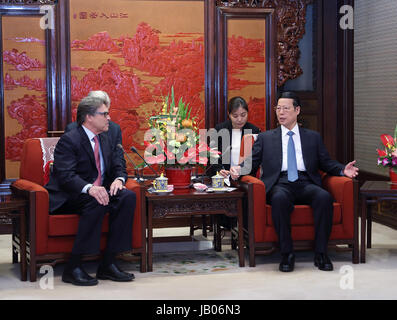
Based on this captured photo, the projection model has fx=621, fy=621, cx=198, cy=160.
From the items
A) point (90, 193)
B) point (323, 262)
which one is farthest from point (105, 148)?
point (323, 262)

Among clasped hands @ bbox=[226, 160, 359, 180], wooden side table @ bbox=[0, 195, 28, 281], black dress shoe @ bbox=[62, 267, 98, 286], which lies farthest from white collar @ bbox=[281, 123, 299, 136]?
wooden side table @ bbox=[0, 195, 28, 281]

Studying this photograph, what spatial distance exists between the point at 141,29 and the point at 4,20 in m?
1.21

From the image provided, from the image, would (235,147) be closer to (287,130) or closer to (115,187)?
(287,130)

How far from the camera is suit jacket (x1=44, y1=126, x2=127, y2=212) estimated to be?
3.89 m

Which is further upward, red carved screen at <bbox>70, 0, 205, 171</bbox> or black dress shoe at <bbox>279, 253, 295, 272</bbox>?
red carved screen at <bbox>70, 0, 205, 171</bbox>

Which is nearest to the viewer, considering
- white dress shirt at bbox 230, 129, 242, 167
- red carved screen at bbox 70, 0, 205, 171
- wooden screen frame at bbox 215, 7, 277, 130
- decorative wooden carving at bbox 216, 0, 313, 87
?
white dress shirt at bbox 230, 129, 242, 167

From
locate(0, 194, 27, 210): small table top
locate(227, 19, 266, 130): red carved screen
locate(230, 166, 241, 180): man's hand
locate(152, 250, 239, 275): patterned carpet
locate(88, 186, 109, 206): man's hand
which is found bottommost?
locate(152, 250, 239, 275): patterned carpet

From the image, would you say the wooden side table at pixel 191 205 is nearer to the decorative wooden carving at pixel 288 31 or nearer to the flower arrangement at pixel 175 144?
the flower arrangement at pixel 175 144

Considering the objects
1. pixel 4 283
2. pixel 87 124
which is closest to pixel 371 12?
pixel 87 124

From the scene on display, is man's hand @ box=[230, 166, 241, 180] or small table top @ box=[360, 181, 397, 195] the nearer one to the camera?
small table top @ box=[360, 181, 397, 195]

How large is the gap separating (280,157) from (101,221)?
136cm

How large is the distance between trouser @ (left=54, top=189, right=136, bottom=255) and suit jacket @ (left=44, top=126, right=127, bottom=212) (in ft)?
0.21

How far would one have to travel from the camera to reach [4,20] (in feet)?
18.0

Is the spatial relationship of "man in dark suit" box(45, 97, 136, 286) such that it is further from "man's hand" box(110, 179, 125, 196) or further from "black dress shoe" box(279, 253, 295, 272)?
"black dress shoe" box(279, 253, 295, 272)
